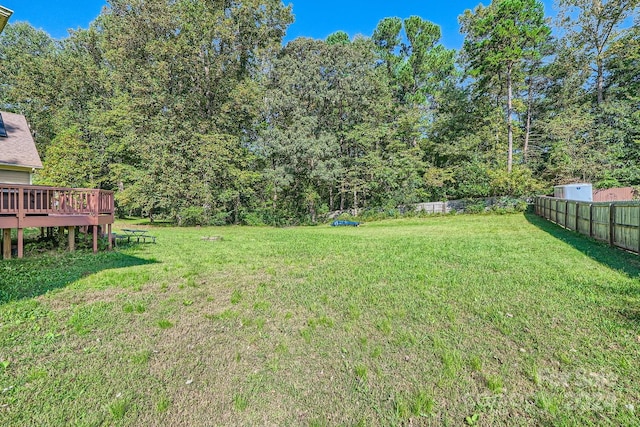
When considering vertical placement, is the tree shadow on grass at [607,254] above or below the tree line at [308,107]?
below

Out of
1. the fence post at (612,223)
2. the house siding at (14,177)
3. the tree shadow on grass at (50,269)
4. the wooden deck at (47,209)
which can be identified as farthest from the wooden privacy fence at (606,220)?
the house siding at (14,177)

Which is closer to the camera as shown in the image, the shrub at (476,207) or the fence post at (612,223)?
the fence post at (612,223)

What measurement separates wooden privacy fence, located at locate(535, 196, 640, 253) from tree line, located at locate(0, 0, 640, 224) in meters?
10.8

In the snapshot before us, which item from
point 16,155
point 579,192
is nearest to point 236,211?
point 16,155

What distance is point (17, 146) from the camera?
12117mm

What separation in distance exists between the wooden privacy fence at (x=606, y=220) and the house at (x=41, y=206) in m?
14.0

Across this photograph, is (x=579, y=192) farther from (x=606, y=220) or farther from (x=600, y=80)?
(x=600, y=80)

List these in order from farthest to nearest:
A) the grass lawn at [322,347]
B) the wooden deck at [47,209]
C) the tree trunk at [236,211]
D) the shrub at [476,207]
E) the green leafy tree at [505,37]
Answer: the tree trunk at [236,211]
the shrub at [476,207]
the green leafy tree at [505,37]
the wooden deck at [47,209]
the grass lawn at [322,347]

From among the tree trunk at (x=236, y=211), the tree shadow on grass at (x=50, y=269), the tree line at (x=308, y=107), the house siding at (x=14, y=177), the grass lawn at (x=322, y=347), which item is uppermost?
the tree line at (x=308, y=107)

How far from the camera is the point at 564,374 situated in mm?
2789

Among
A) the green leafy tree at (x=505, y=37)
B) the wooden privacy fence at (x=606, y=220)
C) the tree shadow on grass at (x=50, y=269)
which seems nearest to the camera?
the tree shadow on grass at (x=50, y=269)

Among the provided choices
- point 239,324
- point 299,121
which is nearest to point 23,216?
point 239,324

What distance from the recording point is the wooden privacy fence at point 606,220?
7.37 metres

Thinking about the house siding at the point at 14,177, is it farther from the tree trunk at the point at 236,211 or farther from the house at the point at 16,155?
the tree trunk at the point at 236,211
